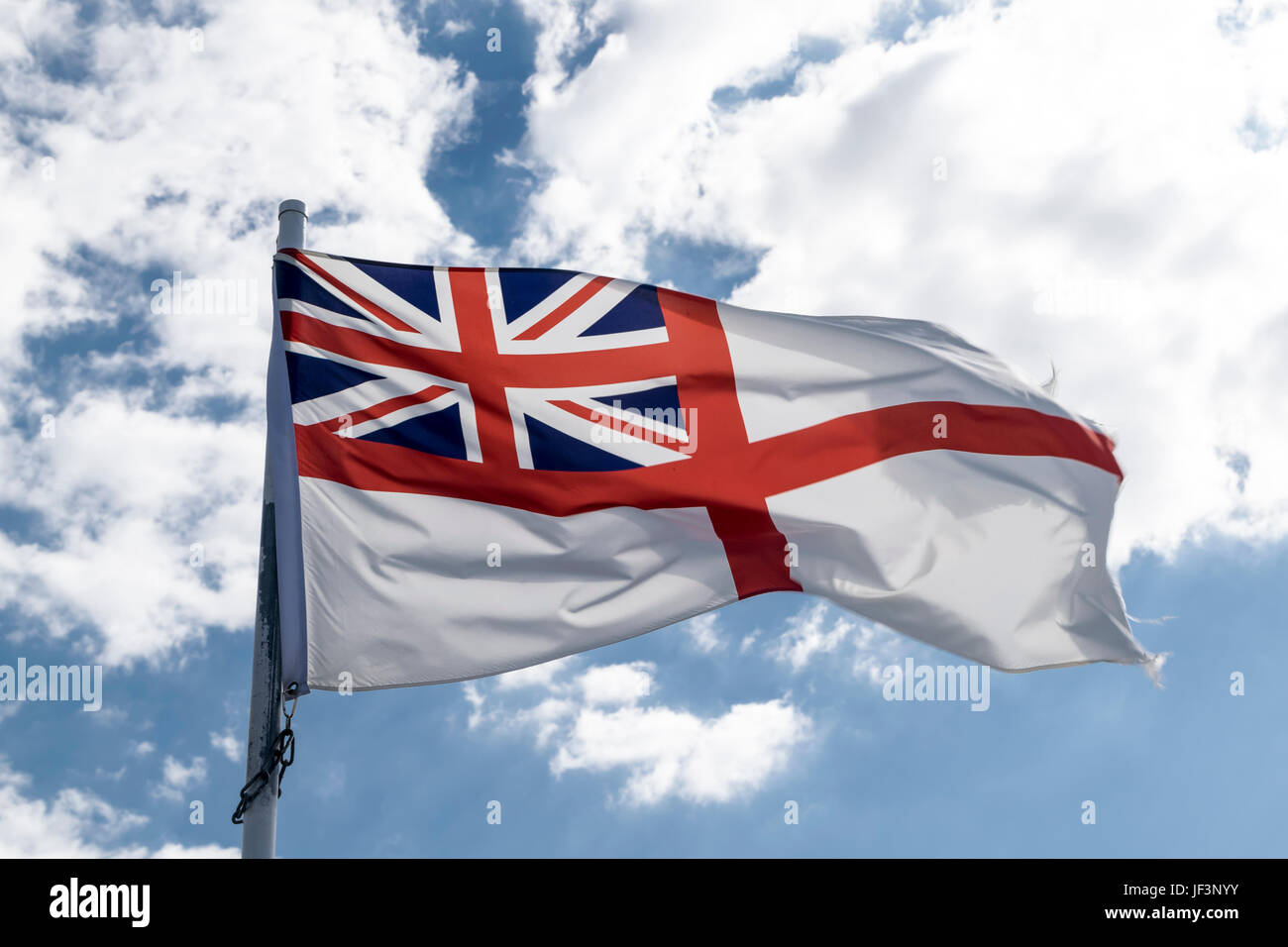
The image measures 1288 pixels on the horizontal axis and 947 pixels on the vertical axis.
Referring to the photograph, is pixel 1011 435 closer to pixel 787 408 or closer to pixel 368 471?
pixel 787 408

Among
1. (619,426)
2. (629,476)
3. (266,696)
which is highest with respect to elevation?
(619,426)

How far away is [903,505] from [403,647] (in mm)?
4445

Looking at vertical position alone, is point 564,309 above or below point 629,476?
above

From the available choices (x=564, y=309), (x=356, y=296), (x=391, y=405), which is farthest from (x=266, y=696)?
(x=564, y=309)

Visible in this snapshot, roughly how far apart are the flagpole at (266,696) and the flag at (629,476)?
0.30ft

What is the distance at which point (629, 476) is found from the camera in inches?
397

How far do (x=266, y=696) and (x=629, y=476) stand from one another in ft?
11.2

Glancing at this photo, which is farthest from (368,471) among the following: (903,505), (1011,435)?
(1011,435)

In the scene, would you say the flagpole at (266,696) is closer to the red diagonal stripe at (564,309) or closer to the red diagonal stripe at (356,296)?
the red diagonal stripe at (356,296)

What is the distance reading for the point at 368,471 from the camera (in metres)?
9.23

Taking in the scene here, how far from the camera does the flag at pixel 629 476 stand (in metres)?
8.98

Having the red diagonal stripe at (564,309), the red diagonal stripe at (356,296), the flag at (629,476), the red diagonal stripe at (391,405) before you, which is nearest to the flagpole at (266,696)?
the flag at (629,476)

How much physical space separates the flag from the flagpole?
9 cm

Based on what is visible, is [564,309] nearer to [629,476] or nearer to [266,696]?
[629,476]
